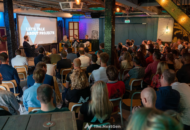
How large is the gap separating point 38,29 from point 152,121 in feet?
37.5

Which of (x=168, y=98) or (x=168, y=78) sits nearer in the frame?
(x=168, y=98)

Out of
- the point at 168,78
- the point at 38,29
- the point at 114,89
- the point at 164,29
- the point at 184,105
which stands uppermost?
the point at 164,29

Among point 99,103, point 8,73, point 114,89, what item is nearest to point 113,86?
point 114,89

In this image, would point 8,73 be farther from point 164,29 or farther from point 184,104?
point 164,29

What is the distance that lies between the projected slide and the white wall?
8180 mm

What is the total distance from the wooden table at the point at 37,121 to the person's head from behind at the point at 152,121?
83 centimetres

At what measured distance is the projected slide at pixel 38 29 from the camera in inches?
390

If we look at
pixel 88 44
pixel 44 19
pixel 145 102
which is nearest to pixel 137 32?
pixel 88 44

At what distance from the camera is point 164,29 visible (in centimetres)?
1303

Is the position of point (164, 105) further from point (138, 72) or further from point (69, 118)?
point (138, 72)

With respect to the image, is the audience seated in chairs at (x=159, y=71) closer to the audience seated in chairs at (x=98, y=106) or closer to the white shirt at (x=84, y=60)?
the audience seated in chairs at (x=98, y=106)

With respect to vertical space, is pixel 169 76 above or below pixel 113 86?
above

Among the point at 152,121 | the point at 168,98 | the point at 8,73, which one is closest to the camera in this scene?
the point at 152,121

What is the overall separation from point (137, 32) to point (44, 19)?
24.4ft
